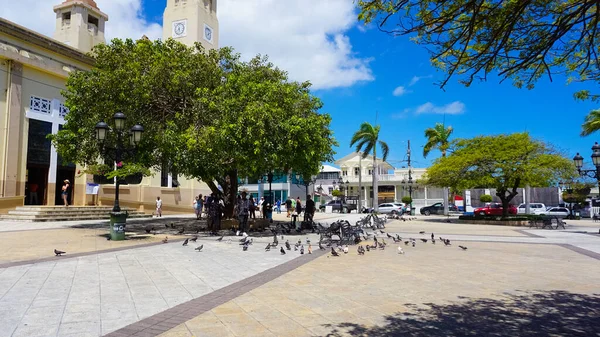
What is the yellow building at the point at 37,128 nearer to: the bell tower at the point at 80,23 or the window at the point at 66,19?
the bell tower at the point at 80,23

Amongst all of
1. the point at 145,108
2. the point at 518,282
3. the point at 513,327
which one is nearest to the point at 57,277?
the point at 513,327

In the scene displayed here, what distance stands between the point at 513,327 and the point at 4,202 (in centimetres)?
2603

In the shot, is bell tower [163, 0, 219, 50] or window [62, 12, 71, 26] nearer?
bell tower [163, 0, 219, 50]

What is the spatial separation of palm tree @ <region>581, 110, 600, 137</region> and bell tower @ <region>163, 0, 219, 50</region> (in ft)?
107

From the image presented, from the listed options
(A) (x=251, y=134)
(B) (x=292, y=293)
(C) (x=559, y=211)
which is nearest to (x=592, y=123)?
(C) (x=559, y=211)

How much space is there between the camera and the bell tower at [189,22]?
128ft

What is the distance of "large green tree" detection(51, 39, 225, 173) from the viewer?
15634 millimetres

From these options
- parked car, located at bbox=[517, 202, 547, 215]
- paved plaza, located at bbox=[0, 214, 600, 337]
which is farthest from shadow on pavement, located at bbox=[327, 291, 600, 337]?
parked car, located at bbox=[517, 202, 547, 215]

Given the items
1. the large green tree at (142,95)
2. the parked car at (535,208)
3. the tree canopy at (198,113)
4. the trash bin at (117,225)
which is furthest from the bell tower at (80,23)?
the parked car at (535,208)

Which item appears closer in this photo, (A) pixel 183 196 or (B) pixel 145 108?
(B) pixel 145 108

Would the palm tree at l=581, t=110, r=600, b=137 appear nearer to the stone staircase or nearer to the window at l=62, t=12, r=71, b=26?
the stone staircase

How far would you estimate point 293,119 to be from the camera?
14.0 m

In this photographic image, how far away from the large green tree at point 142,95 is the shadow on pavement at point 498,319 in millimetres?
11626

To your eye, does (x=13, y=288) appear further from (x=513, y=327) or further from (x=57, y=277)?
(x=513, y=327)
